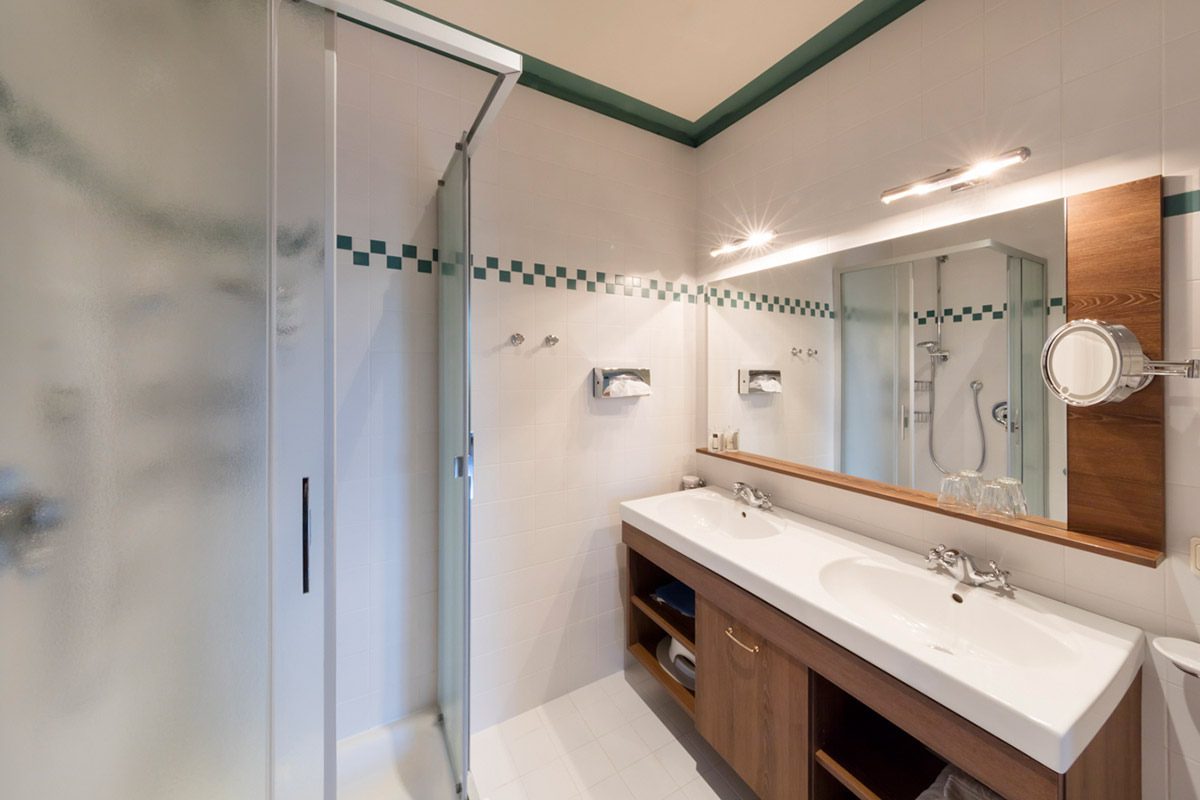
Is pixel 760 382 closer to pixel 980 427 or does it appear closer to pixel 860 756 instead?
pixel 980 427

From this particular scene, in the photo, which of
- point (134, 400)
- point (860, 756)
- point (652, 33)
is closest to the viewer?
point (134, 400)

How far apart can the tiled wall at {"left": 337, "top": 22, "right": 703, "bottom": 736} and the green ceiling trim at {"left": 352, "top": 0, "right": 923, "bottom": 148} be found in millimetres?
58

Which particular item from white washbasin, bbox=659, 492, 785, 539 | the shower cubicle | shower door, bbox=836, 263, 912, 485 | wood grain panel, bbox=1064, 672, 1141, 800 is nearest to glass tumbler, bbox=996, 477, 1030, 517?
shower door, bbox=836, 263, 912, 485

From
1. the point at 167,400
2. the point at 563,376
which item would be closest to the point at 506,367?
the point at 563,376

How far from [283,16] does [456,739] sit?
6.04 feet

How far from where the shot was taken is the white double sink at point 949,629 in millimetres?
696

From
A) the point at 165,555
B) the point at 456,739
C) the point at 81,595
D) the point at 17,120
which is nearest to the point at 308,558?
the point at 165,555

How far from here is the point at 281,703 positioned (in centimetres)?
68

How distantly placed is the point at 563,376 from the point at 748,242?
41.4 inches

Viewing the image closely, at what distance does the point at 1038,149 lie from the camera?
1083mm

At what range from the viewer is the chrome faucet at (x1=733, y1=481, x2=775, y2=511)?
66.9 inches

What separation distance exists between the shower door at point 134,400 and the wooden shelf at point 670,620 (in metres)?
1.27

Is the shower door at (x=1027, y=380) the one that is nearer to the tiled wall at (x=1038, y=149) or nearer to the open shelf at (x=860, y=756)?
the tiled wall at (x=1038, y=149)

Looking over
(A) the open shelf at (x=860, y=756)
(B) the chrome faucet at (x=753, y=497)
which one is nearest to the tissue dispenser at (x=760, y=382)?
(B) the chrome faucet at (x=753, y=497)
